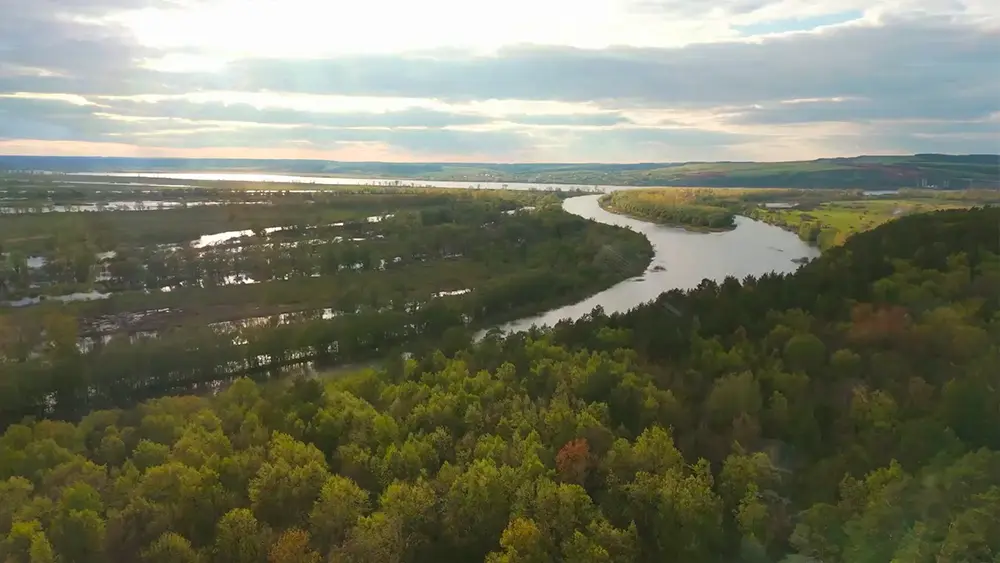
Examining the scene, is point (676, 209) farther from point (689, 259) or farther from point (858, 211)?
point (858, 211)

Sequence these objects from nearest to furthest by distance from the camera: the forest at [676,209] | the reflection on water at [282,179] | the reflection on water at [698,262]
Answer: the reflection on water at [698,262] → the reflection on water at [282,179] → the forest at [676,209]

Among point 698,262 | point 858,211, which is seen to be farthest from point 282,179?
point 858,211

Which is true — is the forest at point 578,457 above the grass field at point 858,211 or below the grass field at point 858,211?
below

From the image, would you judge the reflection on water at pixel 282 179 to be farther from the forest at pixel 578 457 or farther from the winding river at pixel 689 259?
the forest at pixel 578 457

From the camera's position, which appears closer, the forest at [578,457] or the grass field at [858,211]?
the forest at [578,457]

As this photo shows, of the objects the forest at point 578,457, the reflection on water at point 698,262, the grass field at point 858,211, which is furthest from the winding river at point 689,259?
the forest at point 578,457

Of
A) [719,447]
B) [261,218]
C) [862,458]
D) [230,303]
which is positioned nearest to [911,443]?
[862,458]

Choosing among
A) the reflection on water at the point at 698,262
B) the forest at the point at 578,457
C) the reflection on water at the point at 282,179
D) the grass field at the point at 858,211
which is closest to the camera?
the forest at the point at 578,457

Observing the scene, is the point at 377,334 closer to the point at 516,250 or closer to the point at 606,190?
the point at 516,250
